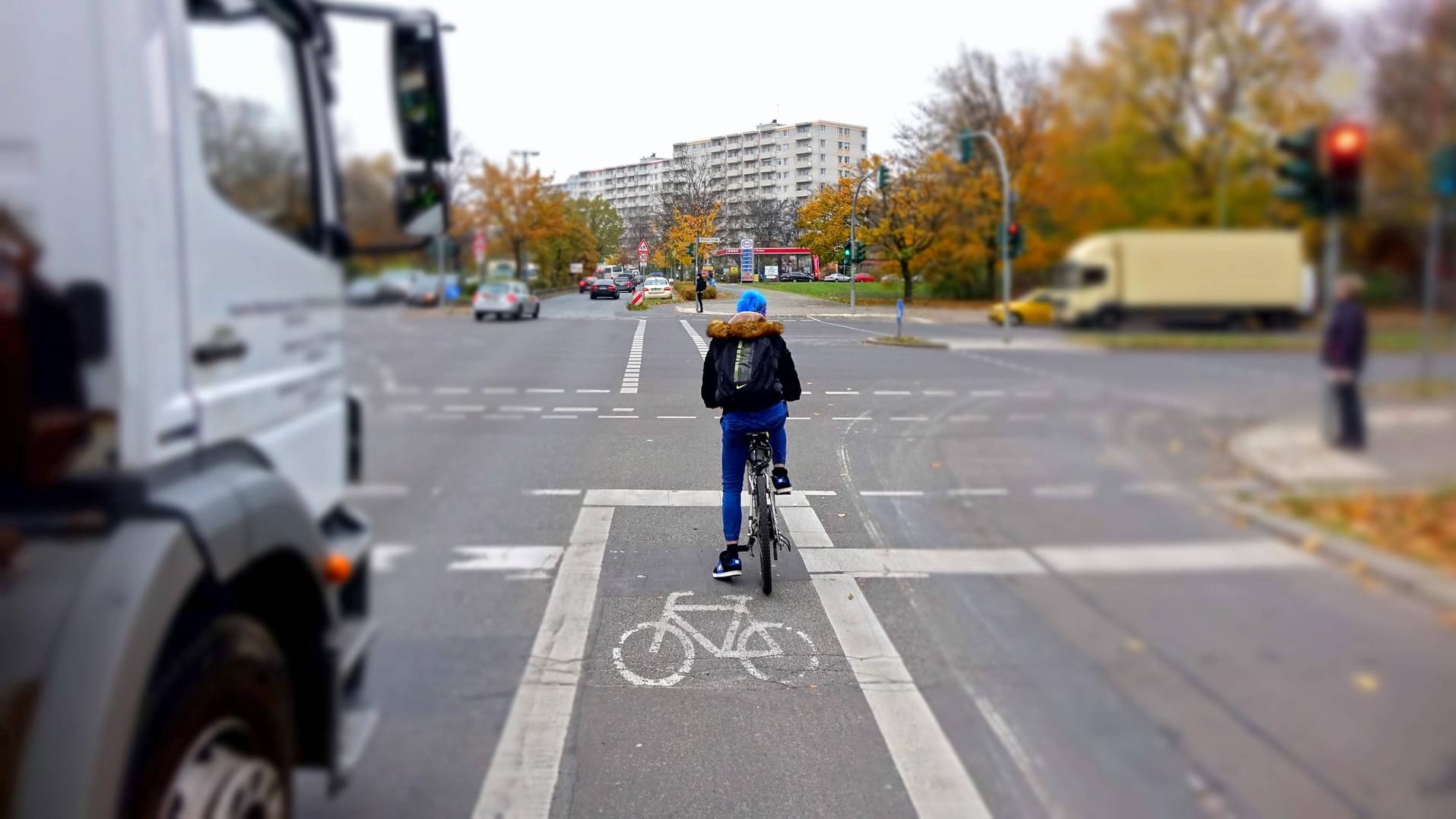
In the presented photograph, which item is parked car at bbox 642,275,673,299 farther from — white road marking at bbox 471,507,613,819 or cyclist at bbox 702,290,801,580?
white road marking at bbox 471,507,613,819

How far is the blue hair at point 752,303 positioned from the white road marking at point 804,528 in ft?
7.72

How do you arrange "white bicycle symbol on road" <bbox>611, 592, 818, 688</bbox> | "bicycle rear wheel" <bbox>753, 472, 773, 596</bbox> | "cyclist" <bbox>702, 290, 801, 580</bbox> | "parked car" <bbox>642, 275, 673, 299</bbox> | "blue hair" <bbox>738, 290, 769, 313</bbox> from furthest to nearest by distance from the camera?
"bicycle rear wheel" <bbox>753, 472, 773, 596</bbox> < "cyclist" <bbox>702, 290, 801, 580</bbox> < "white bicycle symbol on road" <bbox>611, 592, 818, 688</bbox> < "blue hair" <bbox>738, 290, 769, 313</bbox> < "parked car" <bbox>642, 275, 673, 299</bbox>

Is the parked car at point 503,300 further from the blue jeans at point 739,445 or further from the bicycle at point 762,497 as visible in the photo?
the bicycle at point 762,497

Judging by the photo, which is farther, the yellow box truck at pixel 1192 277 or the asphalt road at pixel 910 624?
the asphalt road at pixel 910 624

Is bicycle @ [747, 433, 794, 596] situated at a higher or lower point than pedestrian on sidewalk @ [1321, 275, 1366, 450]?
lower

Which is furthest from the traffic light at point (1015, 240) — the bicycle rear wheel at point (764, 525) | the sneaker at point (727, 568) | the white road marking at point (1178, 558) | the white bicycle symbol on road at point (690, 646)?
the sneaker at point (727, 568)

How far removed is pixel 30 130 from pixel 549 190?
1322 millimetres

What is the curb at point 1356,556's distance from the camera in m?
1.28

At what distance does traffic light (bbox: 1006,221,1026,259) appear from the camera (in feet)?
6.40

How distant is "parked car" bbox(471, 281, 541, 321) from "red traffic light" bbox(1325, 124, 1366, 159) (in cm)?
168

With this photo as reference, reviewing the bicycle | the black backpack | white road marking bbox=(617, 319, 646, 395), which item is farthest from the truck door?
the bicycle

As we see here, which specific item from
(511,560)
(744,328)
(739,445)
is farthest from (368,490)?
(739,445)

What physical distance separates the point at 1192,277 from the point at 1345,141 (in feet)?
0.85

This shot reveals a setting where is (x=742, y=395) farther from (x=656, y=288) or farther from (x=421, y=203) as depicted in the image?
(x=421, y=203)
